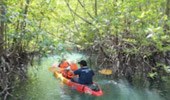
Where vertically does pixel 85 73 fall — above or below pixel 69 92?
above

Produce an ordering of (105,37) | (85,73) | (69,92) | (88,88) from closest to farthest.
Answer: (88,88)
(85,73)
(69,92)
(105,37)

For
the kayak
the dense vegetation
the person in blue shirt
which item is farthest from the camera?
the person in blue shirt

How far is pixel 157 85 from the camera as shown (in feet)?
24.5

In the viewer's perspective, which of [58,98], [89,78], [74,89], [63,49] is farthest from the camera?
[74,89]

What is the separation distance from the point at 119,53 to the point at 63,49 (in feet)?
14.1

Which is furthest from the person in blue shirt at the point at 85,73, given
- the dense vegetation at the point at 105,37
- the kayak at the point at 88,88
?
the dense vegetation at the point at 105,37

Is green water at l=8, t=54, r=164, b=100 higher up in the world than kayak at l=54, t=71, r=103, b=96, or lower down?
lower down

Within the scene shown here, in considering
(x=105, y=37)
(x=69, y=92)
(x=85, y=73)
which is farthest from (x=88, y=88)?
(x=105, y=37)

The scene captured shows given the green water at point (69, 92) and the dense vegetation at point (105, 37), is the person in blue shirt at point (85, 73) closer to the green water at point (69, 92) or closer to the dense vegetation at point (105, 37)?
the green water at point (69, 92)

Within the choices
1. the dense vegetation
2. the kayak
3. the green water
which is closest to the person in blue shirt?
the kayak

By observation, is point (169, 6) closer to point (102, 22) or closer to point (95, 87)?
point (102, 22)

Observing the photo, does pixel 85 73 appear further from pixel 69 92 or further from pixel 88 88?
pixel 69 92

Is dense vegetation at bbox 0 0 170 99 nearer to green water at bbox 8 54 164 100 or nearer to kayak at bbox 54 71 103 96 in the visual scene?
green water at bbox 8 54 164 100

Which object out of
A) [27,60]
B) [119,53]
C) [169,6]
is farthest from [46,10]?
[169,6]
